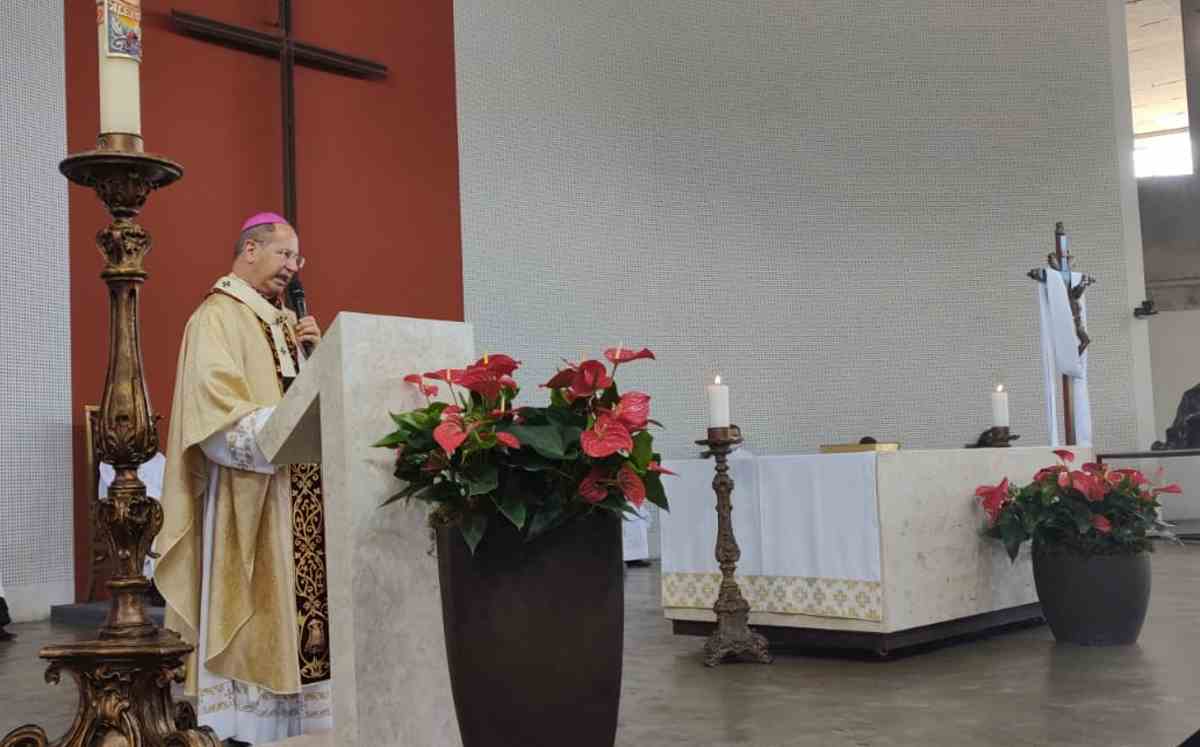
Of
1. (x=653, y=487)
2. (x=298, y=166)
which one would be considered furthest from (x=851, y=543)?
(x=298, y=166)

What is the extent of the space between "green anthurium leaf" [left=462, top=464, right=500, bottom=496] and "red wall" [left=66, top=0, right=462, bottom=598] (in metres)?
5.14

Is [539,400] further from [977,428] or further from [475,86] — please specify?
[977,428]

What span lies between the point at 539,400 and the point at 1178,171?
13574 mm

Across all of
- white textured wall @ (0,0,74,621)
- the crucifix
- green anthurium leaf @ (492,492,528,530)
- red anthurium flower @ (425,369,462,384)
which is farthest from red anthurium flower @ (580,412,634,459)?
white textured wall @ (0,0,74,621)

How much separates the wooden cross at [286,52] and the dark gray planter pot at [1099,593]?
4.60 metres

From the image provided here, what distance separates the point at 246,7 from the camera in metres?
7.68

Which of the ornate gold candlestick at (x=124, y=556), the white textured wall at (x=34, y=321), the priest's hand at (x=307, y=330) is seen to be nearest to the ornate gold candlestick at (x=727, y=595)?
the priest's hand at (x=307, y=330)

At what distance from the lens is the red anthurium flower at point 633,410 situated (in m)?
1.85

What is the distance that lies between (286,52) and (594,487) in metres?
6.28

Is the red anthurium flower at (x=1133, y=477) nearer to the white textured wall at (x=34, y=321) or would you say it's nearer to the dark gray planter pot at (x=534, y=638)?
the dark gray planter pot at (x=534, y=638)

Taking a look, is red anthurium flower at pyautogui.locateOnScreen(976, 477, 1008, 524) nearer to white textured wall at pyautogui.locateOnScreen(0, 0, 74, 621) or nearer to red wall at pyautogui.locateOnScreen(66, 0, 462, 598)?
red wall at pyautogui.locateOnScreen(66, 0, 462, 598)

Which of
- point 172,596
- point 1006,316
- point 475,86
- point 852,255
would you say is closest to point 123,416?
point 172,596

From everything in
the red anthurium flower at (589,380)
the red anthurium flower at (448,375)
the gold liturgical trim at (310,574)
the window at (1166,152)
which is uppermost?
the window at (1166,152)

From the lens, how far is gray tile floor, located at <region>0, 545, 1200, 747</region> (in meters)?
3.06
